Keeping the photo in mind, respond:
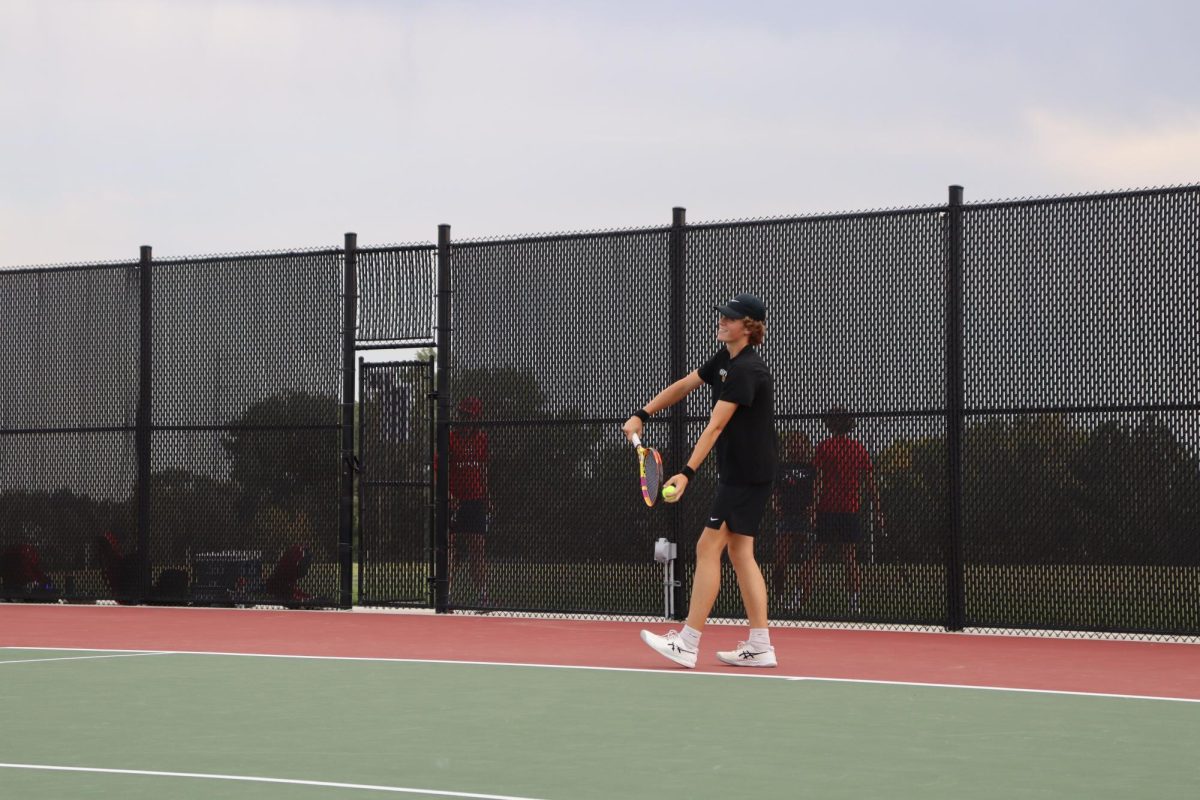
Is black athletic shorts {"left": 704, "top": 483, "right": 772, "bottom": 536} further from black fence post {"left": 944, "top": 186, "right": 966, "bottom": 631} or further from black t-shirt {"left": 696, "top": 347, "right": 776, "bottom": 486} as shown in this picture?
black fence post {"left": 944, "top": 186, "right": 966, "bottom": 631}

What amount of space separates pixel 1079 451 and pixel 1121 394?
0.47 meters

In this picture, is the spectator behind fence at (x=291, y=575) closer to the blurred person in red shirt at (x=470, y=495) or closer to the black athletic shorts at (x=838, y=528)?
→ the blurred person in red shirt at (x=470, y=495)

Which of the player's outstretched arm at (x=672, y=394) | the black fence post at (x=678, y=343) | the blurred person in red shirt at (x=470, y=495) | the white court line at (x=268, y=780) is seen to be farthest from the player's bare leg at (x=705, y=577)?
the blurred person in red shirt at (x=470, y=495)

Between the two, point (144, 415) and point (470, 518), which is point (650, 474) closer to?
point (470, 518)

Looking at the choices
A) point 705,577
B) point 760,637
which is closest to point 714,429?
point 705,577

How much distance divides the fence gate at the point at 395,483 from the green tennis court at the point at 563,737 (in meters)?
4.62

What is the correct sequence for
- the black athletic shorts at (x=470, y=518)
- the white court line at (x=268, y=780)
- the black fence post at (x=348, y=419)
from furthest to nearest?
the black fence post at (x=348, y=419), the black athletic shorts at (x=470, y=518), the white court line at (x=268, y=780)

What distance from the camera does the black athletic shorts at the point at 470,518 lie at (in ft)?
46.2

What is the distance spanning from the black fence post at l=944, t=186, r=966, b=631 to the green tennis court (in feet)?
11.4

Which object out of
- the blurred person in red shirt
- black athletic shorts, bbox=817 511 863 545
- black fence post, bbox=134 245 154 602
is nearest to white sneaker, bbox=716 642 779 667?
black athletic shorts, bbox=817 511 863 545

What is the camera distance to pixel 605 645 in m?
11.5

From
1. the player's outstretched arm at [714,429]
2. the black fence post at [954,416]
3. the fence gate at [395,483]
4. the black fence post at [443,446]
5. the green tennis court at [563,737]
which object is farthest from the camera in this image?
the fence gate at [395,483]

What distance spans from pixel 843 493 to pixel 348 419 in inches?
167

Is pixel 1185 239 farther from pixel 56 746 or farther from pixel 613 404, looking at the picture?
pixel 56 746
